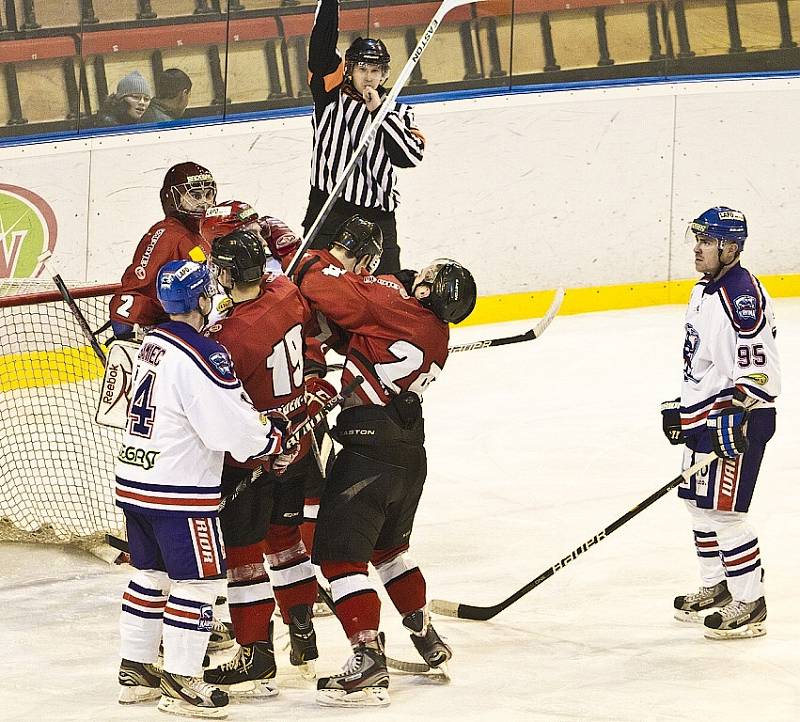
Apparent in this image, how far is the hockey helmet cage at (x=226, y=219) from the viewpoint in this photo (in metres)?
4.01

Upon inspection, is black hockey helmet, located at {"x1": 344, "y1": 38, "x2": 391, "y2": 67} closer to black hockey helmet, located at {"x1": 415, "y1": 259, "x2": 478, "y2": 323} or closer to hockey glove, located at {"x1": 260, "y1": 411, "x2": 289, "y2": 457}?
black hockey helmet, located at {"x1": 415, "y1": 259, "x2": 478, "y2": 323}

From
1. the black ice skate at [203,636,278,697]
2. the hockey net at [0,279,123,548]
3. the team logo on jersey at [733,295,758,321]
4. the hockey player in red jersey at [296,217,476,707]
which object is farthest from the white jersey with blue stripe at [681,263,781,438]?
the hockey net at [0,279,123,548]

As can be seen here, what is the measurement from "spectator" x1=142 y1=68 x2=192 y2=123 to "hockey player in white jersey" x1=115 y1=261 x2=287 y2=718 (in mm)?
3771

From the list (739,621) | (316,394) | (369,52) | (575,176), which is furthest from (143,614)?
(575,176)

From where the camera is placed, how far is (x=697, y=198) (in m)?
8.04

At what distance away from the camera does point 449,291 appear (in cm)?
353

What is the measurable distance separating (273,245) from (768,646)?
173 centimetres

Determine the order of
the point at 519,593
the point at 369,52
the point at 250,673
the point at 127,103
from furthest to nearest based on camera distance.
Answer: the point at 127,103 < the point at 369,52 < the point at 519,593 < the point at 250,673

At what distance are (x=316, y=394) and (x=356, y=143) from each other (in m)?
1.80

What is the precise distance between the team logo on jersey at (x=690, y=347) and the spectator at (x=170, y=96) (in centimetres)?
359

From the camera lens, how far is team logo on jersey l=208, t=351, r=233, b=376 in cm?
326

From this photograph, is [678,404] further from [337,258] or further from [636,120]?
[636,120]

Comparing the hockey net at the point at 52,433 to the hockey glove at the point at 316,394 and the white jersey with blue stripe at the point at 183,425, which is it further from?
the white jersey with blue stripe at the point at 183,425

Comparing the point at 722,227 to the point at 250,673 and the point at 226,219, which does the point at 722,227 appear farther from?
the point at 250,673
